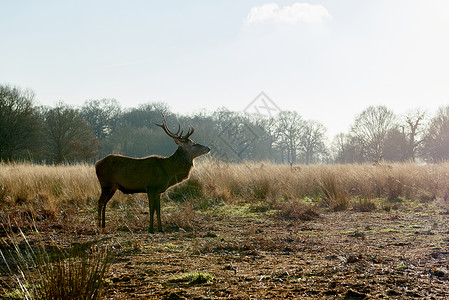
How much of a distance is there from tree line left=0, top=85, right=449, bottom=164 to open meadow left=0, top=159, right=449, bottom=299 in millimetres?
4609

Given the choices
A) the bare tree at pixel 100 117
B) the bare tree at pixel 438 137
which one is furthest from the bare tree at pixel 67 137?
the bare tree at pixel 438 137

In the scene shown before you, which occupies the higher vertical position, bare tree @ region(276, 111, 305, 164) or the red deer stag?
bare tree @ region(276, 111, 305, 164)

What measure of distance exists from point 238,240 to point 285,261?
1.20 meters

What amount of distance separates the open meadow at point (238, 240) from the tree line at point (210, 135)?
15.1ft

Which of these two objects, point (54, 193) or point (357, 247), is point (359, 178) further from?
point (54, 193)

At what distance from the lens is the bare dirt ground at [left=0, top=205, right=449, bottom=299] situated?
276cm

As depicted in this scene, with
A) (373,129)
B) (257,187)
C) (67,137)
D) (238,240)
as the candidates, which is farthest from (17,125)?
(373,129)

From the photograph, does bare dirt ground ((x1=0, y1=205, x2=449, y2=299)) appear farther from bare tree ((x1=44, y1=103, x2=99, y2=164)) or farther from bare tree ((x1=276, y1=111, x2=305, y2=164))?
bare tree ((x1=276, y1=111, x2=305, y2=164))

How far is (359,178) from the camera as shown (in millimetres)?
11250

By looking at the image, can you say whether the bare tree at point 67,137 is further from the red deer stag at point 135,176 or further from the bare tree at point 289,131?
the bare tree at point 289,131

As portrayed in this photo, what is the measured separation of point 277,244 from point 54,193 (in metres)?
8.15

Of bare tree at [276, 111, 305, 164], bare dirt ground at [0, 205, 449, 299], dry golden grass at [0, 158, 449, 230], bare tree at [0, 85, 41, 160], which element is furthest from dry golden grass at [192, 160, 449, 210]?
bare tree at [276, 111, 305, 164]

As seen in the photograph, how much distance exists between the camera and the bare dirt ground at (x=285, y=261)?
2.76 meters

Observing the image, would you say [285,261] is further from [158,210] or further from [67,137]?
[67,137]
